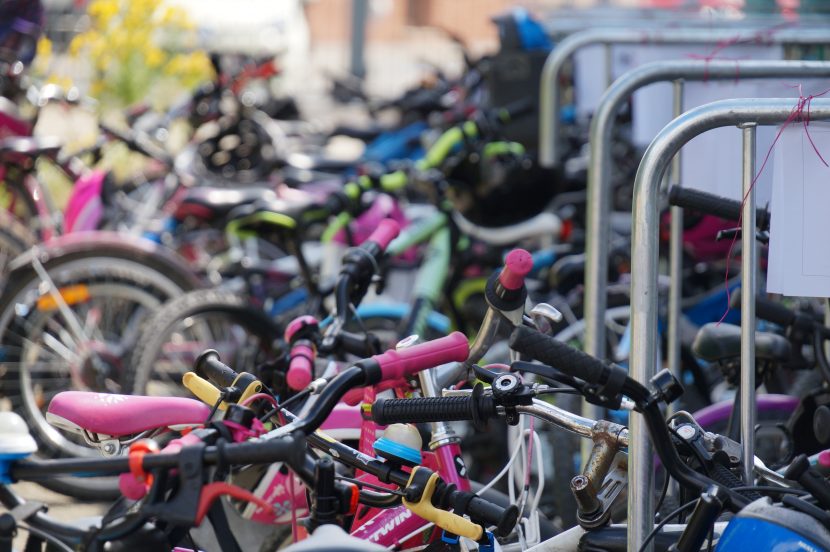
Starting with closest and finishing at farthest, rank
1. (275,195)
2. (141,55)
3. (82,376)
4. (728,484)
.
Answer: (728,484) < (82,376) < (275,195) < (141,55)

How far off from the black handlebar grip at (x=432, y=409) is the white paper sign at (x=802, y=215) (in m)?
0.70

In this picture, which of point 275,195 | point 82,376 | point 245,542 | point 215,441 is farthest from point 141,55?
point 215,441

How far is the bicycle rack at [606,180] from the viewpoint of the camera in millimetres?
3158

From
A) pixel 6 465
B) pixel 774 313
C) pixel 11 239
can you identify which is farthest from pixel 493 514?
pixel 11 239

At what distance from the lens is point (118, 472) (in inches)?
72.7

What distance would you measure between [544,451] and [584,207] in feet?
5.63

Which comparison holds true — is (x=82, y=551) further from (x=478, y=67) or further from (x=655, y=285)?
(x=478, y=67)

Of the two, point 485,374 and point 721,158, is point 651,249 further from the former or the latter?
point 721,158

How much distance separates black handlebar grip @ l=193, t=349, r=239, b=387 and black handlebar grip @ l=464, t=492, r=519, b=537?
0.50 metres

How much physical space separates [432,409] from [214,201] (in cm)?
295

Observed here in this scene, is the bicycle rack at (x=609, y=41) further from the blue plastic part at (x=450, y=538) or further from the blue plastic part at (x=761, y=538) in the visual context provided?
the blue plastic part at (x=761, y=538)

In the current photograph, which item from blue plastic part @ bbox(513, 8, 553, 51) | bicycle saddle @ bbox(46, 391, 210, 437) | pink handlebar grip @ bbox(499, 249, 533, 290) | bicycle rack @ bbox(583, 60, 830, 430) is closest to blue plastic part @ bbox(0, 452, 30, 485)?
bicycle saddle @ bbox(46, 391, 210, 437)

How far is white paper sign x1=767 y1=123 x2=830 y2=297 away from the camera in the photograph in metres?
2.36

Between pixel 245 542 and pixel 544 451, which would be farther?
pixel 544 451
